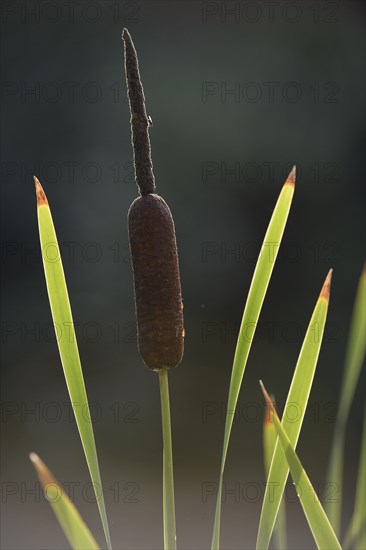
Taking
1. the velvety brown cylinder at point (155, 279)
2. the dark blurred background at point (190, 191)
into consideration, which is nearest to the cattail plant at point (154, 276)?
the velvety brown cylinder at point (155, 279)

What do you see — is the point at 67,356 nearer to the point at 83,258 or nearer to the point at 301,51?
the point at 83,258

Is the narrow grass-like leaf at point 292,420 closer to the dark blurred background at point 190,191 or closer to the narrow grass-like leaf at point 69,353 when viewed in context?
the narrow grass-like leaf at point 69,353

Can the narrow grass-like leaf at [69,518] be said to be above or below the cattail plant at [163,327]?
below

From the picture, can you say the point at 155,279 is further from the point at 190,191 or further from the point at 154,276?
the point at 190,191

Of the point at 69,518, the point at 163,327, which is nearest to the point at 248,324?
the point at 163,327

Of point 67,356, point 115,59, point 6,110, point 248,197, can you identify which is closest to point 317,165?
point 248,197

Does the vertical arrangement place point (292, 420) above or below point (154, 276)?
below
